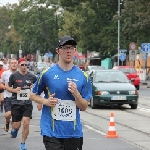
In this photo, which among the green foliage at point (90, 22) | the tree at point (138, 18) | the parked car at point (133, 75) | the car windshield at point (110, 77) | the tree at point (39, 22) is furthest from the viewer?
the tree at point (39, 22)

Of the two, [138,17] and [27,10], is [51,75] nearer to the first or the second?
[138,17]

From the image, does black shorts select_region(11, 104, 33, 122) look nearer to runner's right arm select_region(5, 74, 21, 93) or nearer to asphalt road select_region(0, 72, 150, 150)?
runner's right arm select_region(5, 74, 21, 93)

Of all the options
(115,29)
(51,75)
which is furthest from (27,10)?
(51,75)

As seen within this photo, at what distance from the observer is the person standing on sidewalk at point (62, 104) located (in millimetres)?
6395

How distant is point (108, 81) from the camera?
72.9ft

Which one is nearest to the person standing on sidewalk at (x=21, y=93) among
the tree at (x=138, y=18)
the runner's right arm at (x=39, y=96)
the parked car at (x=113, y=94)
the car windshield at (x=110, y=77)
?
the runner's right arm at (x=39, y=96)

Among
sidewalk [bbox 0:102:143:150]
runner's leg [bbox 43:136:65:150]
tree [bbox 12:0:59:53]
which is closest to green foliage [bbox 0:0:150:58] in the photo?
tree [bbox 12:0:59:53]

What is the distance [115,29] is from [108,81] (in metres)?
37.9

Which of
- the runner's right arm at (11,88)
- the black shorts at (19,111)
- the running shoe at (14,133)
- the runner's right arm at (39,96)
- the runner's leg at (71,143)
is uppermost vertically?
the runner's right arm at (39,96)

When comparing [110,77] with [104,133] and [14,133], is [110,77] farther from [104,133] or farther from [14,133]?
[14,133]

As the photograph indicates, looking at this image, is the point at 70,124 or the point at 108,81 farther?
the point at 108,81

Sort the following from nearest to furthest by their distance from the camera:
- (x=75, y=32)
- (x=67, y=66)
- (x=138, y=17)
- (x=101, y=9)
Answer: (x=67, y=66), (x=138, y=17), (x=101, y=9), (x=75, y=32)

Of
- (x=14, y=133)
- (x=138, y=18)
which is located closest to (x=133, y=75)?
(x=138, y=18)

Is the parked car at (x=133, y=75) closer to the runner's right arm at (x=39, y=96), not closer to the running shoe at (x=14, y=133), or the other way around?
the running shoe at (x=14, y=133)
